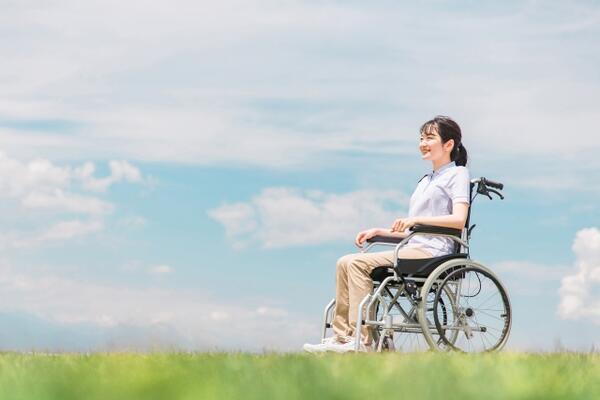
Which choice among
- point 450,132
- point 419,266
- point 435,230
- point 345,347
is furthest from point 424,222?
point 345,347

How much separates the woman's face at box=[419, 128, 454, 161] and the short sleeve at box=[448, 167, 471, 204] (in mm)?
171

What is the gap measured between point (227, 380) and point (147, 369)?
36 cm

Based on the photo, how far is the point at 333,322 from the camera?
17.8 feet

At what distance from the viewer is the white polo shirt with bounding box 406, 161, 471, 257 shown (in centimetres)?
539

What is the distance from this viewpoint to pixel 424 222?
525cm

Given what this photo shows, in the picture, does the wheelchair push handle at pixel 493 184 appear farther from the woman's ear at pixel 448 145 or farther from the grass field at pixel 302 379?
the grass field at pixel 302 379

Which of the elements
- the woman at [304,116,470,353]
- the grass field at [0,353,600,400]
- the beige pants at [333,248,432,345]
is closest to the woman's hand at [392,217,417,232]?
the woman at [304,116,470,353]

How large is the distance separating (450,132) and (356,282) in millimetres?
1143

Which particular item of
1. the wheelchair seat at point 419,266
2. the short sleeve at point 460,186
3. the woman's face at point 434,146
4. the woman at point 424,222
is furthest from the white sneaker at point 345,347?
the woman's face at point 434,146

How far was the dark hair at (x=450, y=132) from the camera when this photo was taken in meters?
5.56

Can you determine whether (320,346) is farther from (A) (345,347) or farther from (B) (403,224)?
(B) (403,224)

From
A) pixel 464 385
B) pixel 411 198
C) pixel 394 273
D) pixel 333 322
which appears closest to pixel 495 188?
pixel 411 198

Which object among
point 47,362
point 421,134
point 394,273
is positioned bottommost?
point 47,362

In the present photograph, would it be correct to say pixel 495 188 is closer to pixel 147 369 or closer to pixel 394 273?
pixel 394 273
